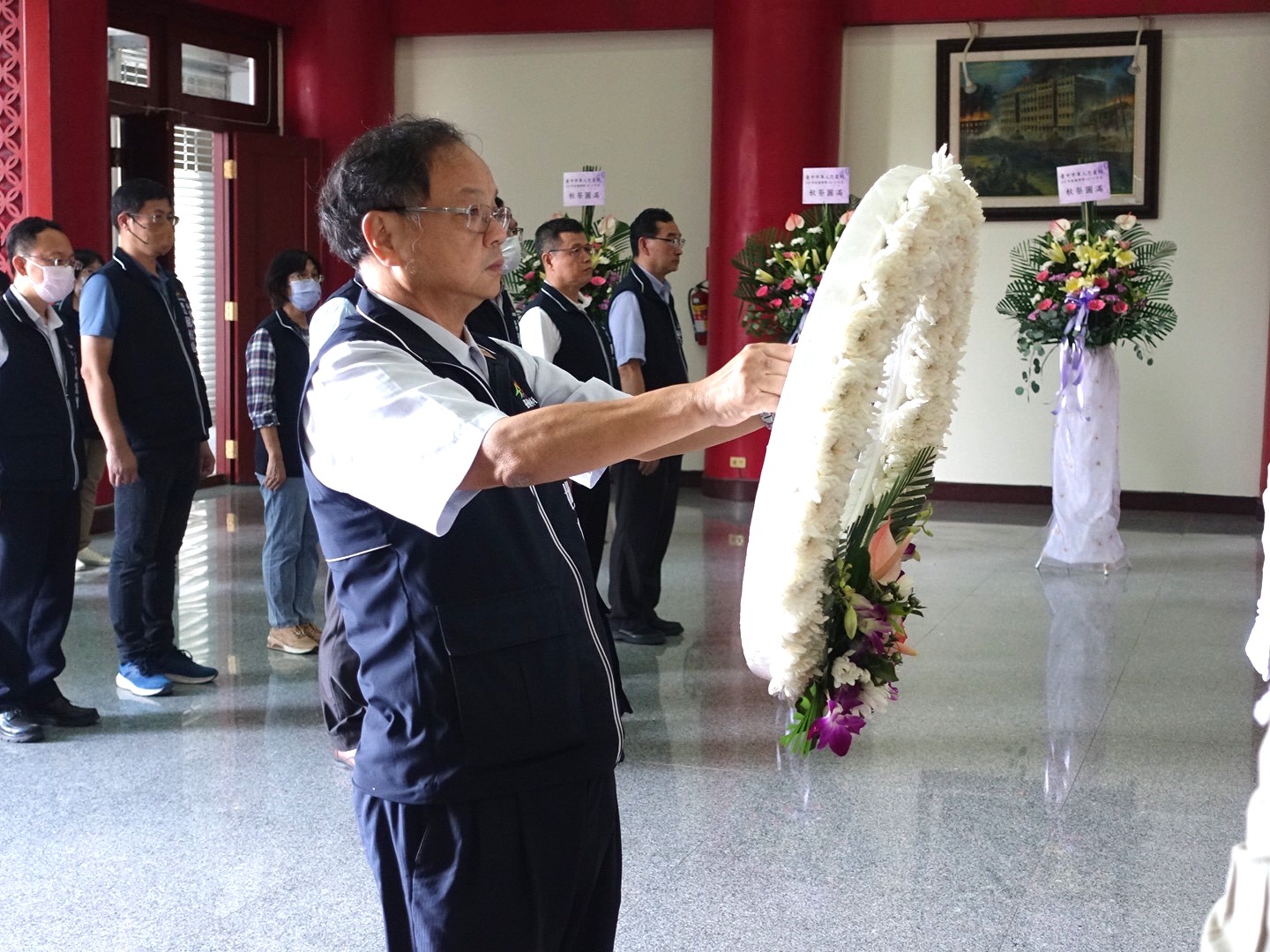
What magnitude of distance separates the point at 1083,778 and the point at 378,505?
9.45ft

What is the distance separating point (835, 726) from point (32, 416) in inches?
132

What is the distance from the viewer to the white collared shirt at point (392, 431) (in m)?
1.44

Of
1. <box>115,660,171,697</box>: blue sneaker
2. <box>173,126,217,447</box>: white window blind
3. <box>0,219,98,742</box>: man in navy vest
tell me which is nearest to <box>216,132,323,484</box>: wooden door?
<box>173,126,217,447</box>: white window blind

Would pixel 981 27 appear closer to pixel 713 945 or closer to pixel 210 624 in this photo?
pixel 210 624

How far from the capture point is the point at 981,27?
8.98m

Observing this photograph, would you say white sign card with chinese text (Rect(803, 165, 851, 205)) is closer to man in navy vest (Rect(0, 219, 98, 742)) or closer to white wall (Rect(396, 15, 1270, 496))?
white wall (Rect(396, 15, 1270, 496))

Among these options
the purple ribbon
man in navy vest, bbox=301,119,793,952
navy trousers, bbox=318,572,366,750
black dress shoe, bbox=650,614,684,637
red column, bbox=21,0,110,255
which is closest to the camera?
man in navy vest, bbox=301,119,793,952

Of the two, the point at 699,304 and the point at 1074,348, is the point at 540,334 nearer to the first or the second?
the point at 1074,348

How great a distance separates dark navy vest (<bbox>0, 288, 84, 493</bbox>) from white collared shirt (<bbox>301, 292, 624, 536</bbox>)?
9.21 feet

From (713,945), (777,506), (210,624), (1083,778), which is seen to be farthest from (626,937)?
(210,624)

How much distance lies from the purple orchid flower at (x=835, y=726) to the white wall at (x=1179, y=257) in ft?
26.2

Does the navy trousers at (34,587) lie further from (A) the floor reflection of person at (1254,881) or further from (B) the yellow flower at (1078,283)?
(B) the yellow flower at (1078,283)

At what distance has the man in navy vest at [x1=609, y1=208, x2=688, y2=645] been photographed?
5.36 m

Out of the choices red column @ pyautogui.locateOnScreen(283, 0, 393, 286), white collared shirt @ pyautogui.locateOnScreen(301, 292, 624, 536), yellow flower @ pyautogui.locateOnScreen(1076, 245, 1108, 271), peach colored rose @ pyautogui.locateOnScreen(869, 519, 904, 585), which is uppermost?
red column @ pyautogui.locateOnScreen(283, 0, 393, 286)
